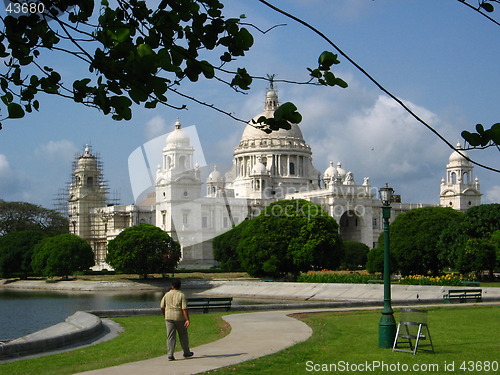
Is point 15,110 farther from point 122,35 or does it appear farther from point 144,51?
point 144,51

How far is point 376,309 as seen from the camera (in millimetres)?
25500

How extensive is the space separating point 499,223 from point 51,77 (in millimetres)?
52179

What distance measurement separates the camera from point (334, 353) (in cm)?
1392

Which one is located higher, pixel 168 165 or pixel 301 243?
pixel 168 165

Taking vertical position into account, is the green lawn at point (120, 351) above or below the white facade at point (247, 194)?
below

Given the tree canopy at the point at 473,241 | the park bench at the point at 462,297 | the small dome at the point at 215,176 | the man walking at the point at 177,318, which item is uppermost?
the small dome at the point at 215,176

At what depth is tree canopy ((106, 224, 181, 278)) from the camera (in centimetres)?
6688

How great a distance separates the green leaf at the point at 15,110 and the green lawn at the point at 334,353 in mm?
6628

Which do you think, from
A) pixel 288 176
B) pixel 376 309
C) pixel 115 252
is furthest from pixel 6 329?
pixel 288 176

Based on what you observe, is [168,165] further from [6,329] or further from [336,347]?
[336,347]

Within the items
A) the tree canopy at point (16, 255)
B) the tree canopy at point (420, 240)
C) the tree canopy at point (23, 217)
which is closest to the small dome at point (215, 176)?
the tree canopy at point (23, 217)

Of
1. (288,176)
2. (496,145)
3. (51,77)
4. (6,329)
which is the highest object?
(288,176)

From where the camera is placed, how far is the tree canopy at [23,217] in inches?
3957

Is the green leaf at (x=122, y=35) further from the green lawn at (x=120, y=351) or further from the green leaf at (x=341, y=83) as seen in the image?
the green lawn at (x=120, y=351)
